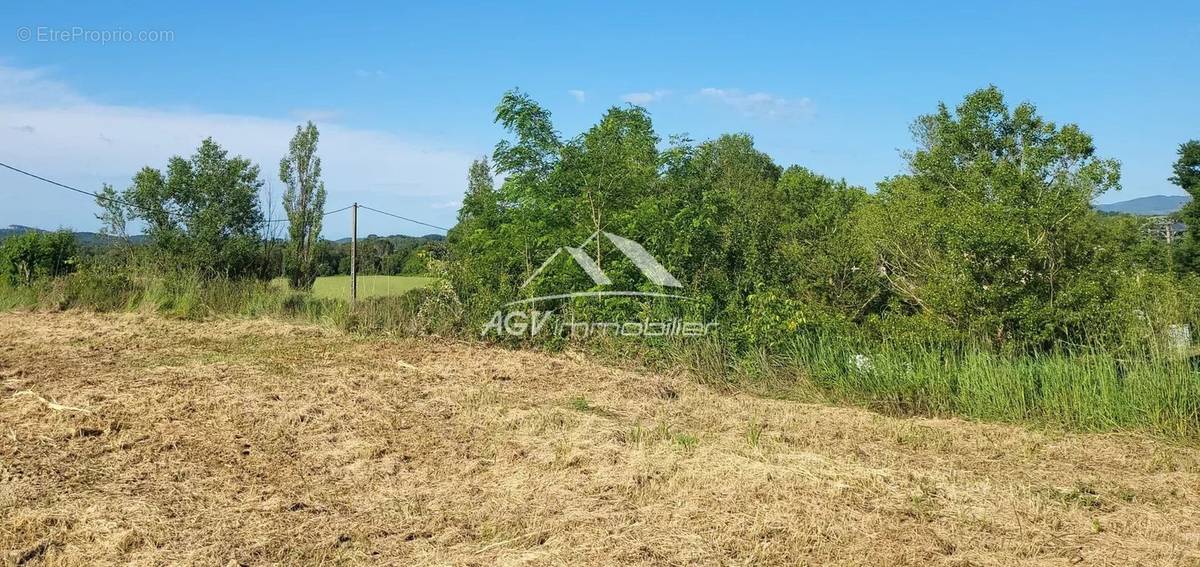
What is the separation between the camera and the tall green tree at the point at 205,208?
14031mm

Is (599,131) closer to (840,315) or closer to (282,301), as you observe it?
(840,315)

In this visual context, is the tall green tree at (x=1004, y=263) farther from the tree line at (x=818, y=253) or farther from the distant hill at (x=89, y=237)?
the distant hill at (x=89, y=237)

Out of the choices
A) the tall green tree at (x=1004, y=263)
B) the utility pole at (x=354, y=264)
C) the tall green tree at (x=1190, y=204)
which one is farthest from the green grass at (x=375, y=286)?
the tall green tree at (x=1190, y=204)

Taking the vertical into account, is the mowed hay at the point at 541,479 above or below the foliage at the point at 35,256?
below

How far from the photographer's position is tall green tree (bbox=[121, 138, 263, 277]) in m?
14.0

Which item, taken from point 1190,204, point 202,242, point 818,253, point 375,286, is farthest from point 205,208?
point 1190,204

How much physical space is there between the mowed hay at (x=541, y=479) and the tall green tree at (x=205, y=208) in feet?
23.9

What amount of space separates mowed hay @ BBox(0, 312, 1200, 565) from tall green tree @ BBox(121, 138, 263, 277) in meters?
7.27

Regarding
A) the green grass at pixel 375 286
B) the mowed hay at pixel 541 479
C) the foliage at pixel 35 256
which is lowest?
the mowed hay at pixel 541 479

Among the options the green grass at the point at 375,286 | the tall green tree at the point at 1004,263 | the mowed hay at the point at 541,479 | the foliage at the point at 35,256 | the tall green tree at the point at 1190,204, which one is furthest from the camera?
the tall green tree at the point at 1190,204

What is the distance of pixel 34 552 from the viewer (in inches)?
131

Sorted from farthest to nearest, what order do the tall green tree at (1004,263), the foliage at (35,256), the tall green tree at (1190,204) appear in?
1. the tall green tree at (1190,204)
2. the foliage at (35,256)
3. the tall green tree at (1004,263)

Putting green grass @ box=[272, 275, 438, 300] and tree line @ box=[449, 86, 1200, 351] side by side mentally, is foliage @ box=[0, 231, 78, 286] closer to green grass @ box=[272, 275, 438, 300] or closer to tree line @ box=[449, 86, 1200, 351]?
green grass @ box=[272, 275, 438, 300]

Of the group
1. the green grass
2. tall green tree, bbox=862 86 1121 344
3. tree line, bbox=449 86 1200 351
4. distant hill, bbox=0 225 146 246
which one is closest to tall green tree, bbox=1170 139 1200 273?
tree line, bbox=449 86 1200 351
